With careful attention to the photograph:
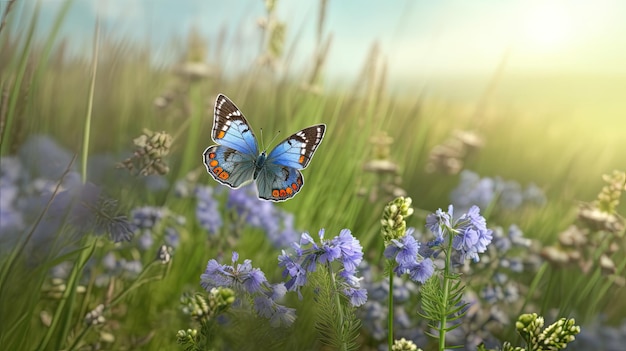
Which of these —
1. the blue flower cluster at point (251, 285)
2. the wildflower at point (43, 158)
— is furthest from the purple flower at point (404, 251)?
the wildflower at point (43, 158)

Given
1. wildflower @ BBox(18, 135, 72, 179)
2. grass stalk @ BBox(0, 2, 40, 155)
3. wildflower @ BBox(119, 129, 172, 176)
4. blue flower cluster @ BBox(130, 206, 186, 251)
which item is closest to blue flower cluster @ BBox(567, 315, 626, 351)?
blue flower cluster @ BBox(130, 206, 186, 251)

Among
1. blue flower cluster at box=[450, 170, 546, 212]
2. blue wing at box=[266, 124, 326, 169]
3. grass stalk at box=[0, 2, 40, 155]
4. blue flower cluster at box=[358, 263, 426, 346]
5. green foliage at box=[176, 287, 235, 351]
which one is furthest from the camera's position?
blue flower cluster at box=[450, 170, 546, 212]

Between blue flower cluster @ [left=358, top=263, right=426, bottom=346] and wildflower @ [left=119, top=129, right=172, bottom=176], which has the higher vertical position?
wildflower @ [left=119, top=129, right=172, bottom=176]

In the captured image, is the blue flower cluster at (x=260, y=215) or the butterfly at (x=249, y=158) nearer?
the butterfly at (x=249, y=158)

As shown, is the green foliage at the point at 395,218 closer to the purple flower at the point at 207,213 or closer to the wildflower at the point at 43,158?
the purple flower at the point at 207,213

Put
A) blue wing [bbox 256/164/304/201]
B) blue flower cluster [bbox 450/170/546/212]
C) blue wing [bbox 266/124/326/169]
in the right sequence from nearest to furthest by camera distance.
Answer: blue wing [bbox 266/124/326/169] → blue wing [bbox 256/164/304/201] → blue flower cluster [bbox 450/170/546/212]

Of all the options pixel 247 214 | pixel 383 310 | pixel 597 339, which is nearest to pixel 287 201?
pixel 247 214

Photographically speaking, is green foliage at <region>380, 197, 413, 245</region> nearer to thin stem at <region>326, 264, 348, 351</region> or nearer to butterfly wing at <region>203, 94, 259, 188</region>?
thin stem at <region>326, 264, 348, 351</region>
